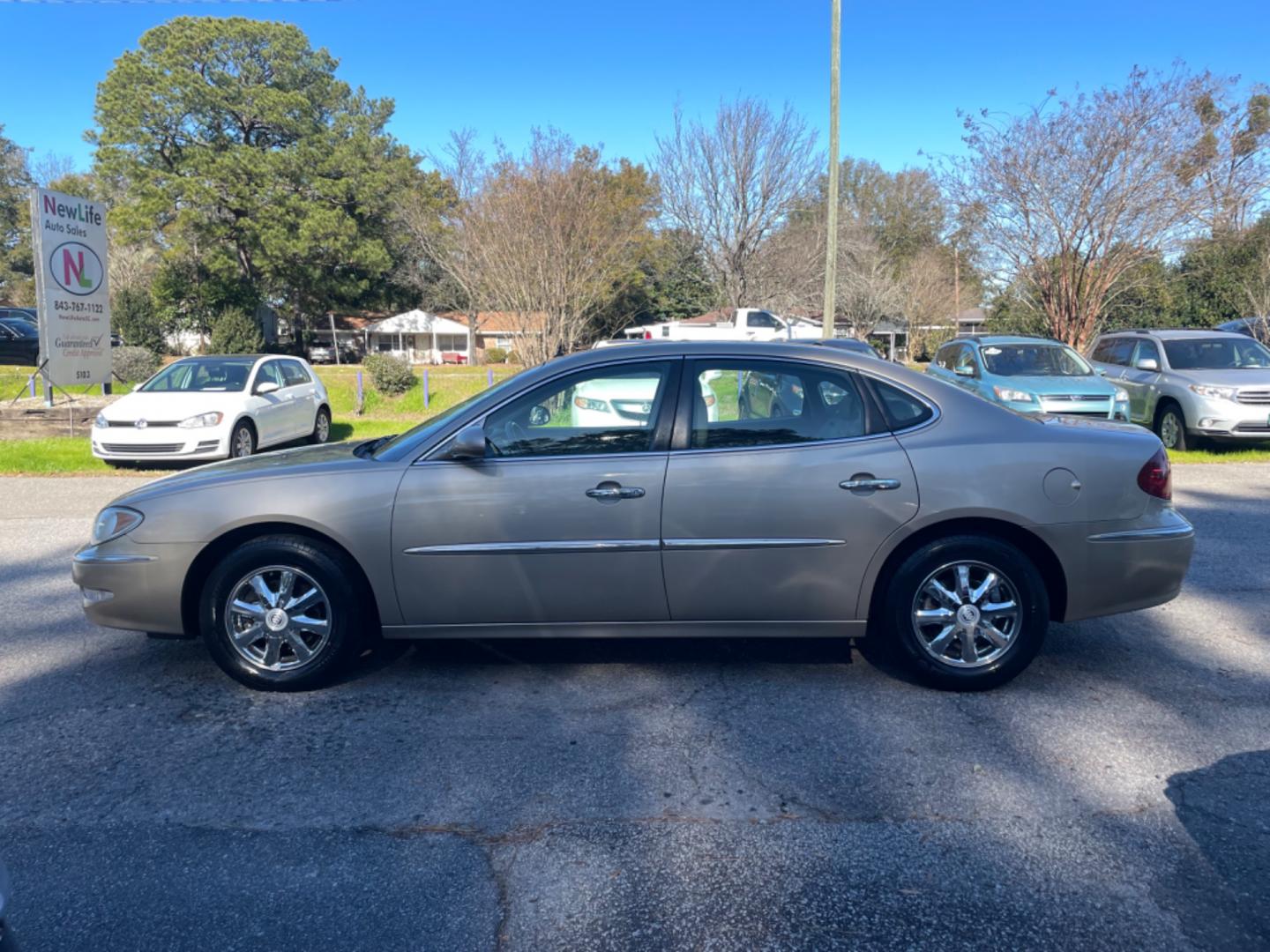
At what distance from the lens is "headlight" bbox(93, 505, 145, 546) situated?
14.4 feet

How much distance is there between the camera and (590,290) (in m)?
23.4

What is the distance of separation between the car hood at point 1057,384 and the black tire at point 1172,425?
843mm

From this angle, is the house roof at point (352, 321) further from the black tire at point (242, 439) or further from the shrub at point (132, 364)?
the black tire at point (242, 439)

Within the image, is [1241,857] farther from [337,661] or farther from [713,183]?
[713,183]

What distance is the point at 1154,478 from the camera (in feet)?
14.4

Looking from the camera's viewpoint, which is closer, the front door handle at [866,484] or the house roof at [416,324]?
the front door handle at [866,484]

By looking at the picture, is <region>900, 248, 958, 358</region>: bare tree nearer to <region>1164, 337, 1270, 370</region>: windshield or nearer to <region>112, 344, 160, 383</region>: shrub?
<region>1164, 337, 1270, 370</region>: windshield

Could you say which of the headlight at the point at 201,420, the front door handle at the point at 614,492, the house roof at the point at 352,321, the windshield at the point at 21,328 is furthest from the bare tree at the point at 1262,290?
the house roof at the point at 352,321

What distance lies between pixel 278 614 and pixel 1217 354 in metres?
13.5

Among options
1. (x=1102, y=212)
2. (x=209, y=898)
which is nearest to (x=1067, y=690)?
(x=209, y=898)

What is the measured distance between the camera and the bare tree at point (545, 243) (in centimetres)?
2216

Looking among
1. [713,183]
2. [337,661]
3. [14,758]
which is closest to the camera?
[14,758]

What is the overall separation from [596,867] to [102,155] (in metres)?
47.7

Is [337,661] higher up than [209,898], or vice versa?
[337,661]
